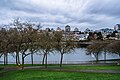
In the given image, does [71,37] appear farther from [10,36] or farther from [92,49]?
[92,49]

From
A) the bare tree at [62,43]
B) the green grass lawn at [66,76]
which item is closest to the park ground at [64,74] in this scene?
the green grass lawn at [66,76]

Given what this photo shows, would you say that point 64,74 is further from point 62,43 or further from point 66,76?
point 62,43

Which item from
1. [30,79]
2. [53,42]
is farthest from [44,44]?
[30,79]

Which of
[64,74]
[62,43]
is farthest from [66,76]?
[62,43]

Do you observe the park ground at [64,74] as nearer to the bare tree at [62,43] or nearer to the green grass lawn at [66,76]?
the green grass lawn at [66,76]

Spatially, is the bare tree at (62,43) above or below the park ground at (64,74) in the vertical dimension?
above

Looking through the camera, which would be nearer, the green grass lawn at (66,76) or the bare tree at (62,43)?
the green grass lawn at (66,76)

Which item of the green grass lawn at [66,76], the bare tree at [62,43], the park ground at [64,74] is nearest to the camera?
the green grass lawn at [66,76]

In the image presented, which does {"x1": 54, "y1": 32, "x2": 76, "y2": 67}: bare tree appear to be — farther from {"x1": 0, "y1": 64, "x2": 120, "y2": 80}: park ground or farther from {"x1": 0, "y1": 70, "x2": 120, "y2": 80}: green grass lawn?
{"x1": 0, "y1": 70, "x2": 120, "y2": 80}: green grass lawn

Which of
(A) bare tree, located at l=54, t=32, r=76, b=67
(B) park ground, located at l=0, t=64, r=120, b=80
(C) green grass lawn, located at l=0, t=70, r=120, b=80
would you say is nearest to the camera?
(C) green grass lawn, located at l=0, t=70, r=120, b=80

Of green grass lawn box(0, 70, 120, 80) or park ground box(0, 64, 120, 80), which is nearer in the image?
green grass lawn box(0, 70, 120, 80)

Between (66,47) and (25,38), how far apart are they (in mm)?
13739

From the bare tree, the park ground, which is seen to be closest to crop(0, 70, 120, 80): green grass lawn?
the park ground

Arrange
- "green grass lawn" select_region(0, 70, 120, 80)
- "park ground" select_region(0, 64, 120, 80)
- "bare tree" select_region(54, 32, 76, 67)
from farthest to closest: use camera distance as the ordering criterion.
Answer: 1. "bare tree" select_region(54, 32, 76, 67)
2. "park ground" select_region(0, 64, 120, 80)
3. "green grass lawn" select_region(0, 70, 120, 80)
